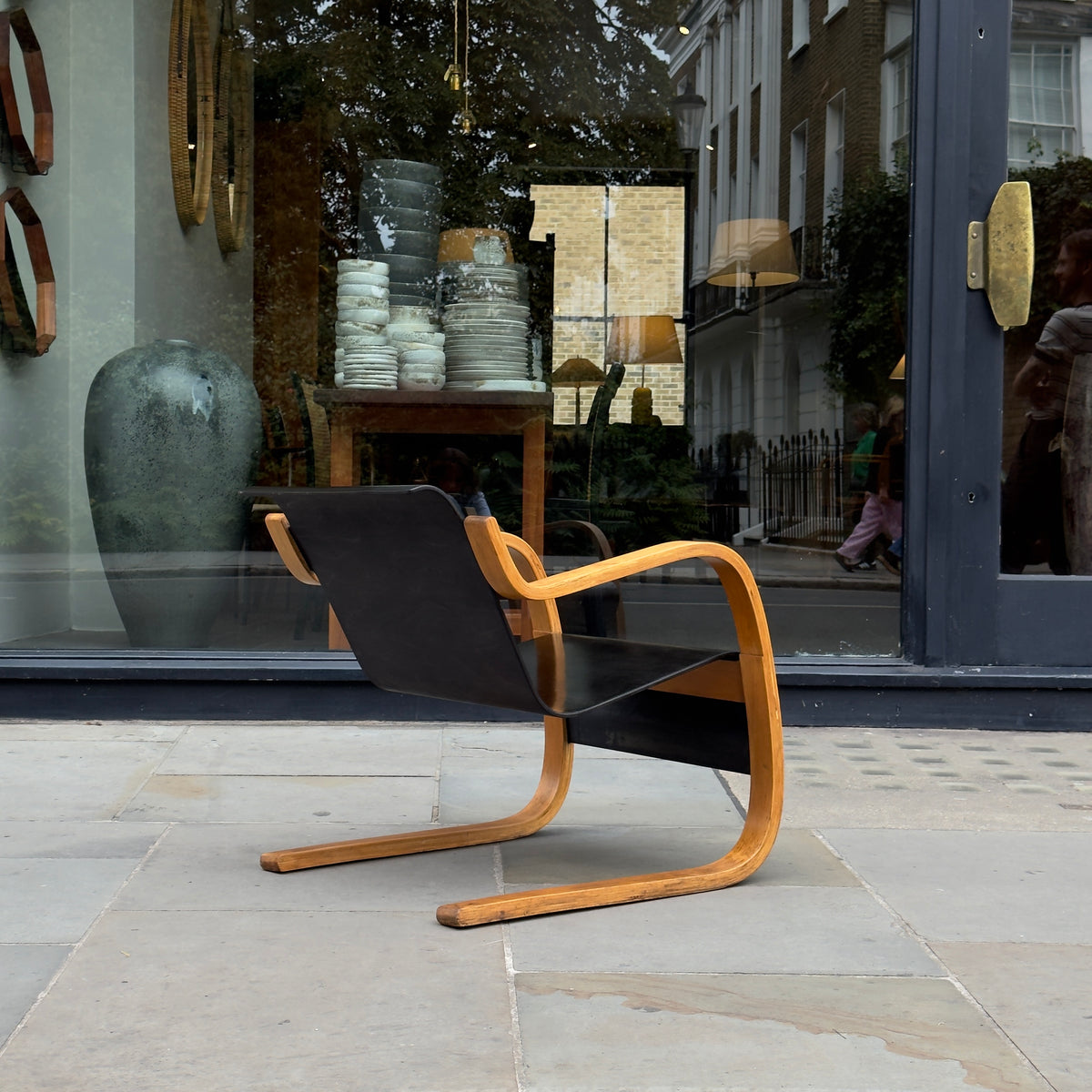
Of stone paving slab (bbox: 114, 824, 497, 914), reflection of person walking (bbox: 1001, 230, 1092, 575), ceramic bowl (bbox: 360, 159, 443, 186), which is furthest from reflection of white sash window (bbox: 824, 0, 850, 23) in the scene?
stone paving slab (bbox: 114, 824, 497, 914)

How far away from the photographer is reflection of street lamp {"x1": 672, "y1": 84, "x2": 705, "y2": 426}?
4988mm

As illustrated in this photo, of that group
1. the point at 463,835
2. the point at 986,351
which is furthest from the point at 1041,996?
the point at 986,351

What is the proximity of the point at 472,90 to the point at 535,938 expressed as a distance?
11.7 feet

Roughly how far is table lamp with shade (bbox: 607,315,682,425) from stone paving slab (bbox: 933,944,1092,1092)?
9.49 ft

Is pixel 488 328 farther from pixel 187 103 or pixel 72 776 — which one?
pixel 72 776

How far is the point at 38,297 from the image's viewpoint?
5.26 meters

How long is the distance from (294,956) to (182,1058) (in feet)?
1.50

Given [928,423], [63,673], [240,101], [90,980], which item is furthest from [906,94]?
[90,980]

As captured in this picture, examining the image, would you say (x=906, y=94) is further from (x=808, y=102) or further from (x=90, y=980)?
(x=90, y=980)

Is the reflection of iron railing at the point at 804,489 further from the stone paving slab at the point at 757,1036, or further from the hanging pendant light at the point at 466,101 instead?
the stone paving slab at the point at 757,1036

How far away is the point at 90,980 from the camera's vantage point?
2.24 metres

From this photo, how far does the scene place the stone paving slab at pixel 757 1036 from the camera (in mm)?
1885

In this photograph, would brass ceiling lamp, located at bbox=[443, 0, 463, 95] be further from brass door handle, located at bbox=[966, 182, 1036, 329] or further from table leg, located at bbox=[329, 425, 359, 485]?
brass door handle, located at bbox=[966, 182, 1036, 329]

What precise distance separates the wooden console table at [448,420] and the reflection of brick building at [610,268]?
12cm
